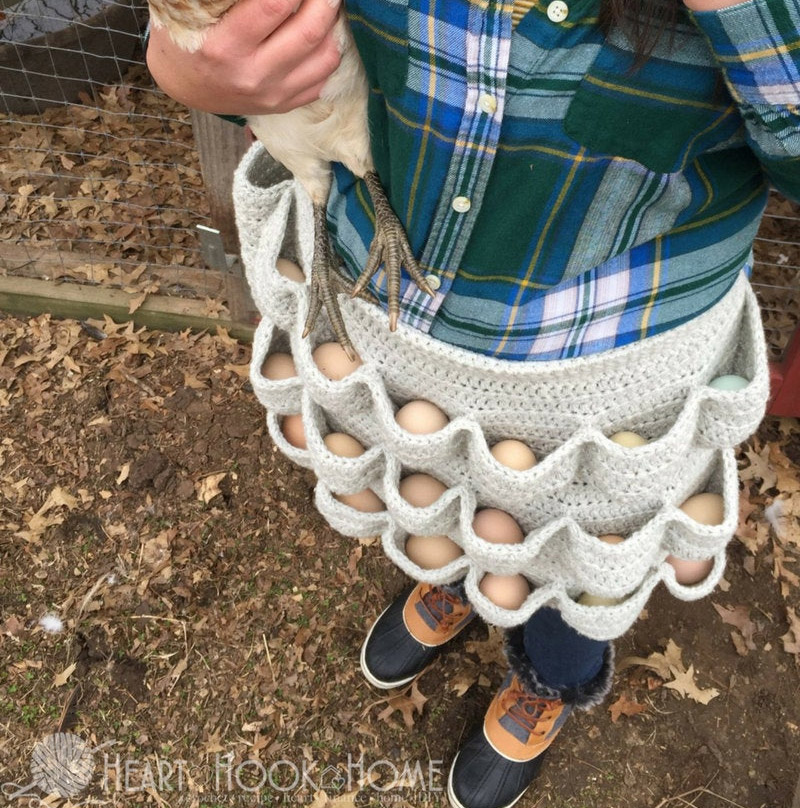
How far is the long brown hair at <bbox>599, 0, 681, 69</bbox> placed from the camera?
2.46 ft

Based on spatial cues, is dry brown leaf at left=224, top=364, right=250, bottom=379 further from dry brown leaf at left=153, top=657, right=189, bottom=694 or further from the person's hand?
the person's hand

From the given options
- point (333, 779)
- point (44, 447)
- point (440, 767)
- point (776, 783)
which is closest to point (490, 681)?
point (440, 767)

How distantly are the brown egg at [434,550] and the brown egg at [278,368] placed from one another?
413mm

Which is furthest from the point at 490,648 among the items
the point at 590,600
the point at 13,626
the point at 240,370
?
the point at 13,626

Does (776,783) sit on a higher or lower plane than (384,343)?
lower

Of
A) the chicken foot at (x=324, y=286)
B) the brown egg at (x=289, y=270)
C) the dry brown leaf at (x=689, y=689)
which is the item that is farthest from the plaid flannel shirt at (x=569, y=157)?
the dry brown leaf at (x=689, y=689)

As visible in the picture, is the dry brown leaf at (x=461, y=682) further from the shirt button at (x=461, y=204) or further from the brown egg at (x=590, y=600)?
the shirt button at (x=461, y=204)

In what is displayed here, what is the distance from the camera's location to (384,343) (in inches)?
45.9

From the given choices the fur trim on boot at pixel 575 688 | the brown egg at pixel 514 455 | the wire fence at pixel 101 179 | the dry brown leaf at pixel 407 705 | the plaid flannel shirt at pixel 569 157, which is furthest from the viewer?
the wire fence at pixel 101 179

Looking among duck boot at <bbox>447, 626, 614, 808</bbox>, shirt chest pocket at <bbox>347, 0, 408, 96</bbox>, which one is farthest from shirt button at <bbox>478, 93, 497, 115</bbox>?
duck boot at <bbox>447, 626, 614, 808</bbox>

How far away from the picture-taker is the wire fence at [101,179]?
301 centimetres

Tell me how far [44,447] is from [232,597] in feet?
3.00

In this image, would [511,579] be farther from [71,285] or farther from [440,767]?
[71,285]

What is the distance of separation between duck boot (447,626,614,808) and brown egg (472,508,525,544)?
77 cm
